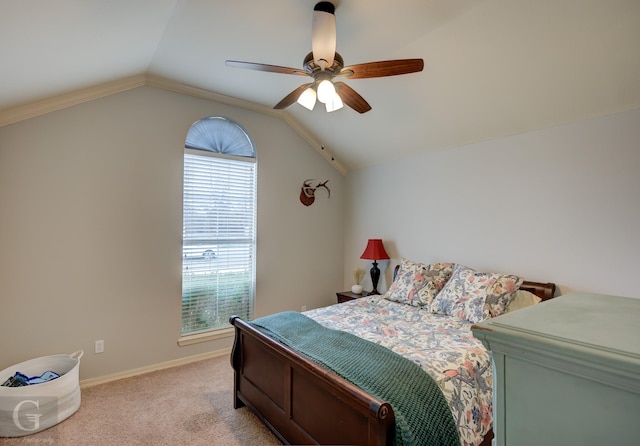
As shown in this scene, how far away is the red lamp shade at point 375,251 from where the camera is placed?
3957 millimetres

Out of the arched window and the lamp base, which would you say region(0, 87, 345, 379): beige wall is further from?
the lamp base

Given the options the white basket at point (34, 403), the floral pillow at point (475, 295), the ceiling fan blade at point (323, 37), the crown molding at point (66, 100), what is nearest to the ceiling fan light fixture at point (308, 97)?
the ceiling fan blade at point (323, 37)

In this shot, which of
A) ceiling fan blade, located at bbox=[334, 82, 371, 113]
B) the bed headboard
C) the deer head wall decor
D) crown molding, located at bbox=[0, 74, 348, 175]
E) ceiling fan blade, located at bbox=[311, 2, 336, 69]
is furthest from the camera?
the deer head wall decor

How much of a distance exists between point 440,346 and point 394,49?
2.27m

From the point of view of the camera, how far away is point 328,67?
198 cm

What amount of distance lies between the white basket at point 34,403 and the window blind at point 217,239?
44.3 inches

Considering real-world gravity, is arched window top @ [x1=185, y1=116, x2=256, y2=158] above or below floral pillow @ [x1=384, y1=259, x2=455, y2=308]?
above

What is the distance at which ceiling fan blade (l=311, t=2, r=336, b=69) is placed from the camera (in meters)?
1.80

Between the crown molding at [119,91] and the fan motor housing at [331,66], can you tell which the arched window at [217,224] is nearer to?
the crown molding at [119,91]

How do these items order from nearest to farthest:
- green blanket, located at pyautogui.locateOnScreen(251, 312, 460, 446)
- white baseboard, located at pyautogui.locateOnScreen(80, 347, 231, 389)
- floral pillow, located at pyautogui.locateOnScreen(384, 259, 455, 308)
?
green blanket, located at pyautogui.locateOnScreen(251, 312, 460, 446), white baseboard, located at pyautogui.locateOnScreen(80, 347, 231, 389), floral pillow, located at pyautogui.locateOnScreen(384, 259, 455, 308)

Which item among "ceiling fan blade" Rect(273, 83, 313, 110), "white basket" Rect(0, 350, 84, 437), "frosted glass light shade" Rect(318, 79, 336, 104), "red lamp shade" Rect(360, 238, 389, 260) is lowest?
"white basket" Rect(0, 350, 84, 437)

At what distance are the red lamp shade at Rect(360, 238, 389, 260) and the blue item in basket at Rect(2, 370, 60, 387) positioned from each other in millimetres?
3153

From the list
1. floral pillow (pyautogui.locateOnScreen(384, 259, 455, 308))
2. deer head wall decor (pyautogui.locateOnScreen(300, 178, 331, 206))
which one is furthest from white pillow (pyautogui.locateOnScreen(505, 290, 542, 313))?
deer head wall decor (pyautogui.locateOnScreen(300, 178, 331, 206))

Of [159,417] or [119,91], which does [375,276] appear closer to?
[159,417]
